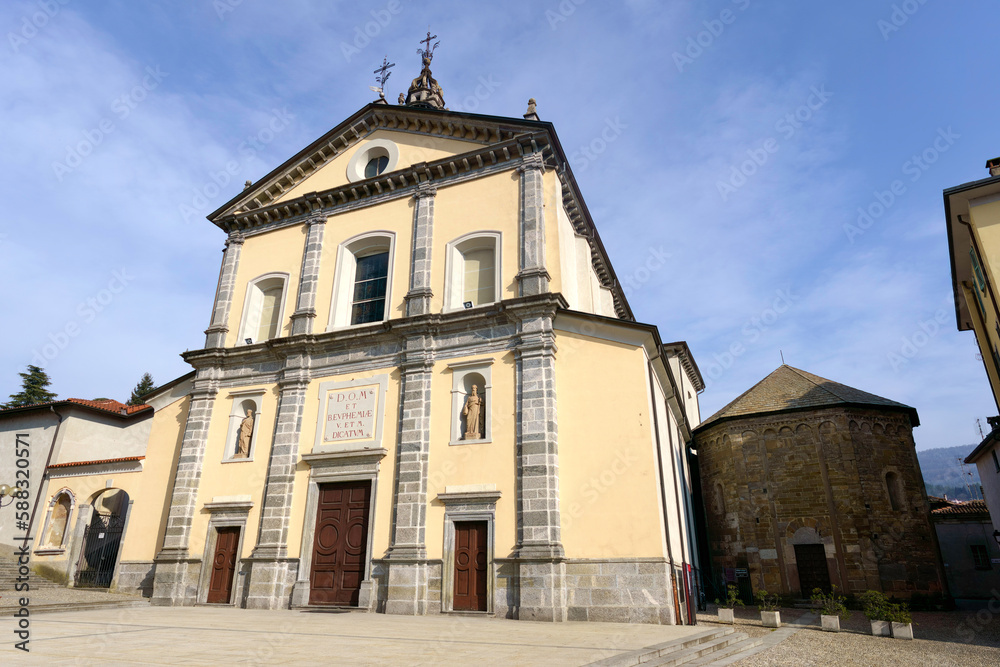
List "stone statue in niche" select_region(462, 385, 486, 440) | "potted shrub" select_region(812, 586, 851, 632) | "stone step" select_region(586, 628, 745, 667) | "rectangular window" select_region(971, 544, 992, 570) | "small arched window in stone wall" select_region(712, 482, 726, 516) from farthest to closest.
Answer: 1. "rectangular window" select_region(971, 544, 992, 570)
2. "small arched window in stone wall" select_region(712, 482, 726, 516)
3. "stone statue in niche" select_region(462, 385, 486, 440)
4. "potted shrub" select_region(812, 586, 851, 632)
5. "stone step" select_region(586, 628, 745, 667)

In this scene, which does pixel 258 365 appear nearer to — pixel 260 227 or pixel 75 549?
pixel 260 227

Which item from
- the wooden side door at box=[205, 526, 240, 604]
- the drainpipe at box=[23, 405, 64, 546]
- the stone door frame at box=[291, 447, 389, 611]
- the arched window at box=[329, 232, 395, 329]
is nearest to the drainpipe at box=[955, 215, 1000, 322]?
the stone door frame at box=[291, 447, 389, 611]

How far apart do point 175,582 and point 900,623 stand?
17868 millimetres

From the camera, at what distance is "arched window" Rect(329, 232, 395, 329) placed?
1731cm

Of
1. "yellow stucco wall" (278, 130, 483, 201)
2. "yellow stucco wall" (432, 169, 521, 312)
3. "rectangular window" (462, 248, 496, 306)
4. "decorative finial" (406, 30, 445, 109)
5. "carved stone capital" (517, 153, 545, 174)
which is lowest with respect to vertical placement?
"rectangular window" (462, 248, 496, 306)

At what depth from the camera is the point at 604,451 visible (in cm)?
1291

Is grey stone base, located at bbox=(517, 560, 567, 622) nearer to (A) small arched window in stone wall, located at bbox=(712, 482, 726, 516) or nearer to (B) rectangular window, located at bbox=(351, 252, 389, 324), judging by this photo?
(B) rectangular window, located at bbox=(351, 252, 389, 324)

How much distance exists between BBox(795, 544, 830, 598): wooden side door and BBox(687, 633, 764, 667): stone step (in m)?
10.0

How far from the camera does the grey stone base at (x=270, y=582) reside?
559 inches

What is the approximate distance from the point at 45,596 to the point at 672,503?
14.9 meters

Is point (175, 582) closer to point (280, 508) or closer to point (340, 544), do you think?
point (280, 508)

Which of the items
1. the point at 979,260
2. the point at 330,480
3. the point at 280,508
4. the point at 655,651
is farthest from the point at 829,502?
the point at 280,508

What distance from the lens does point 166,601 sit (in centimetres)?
1508

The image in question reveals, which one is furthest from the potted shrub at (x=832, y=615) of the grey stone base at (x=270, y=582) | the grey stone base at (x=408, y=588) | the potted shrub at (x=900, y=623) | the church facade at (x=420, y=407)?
the grey stone base at (x=270, y=582)
